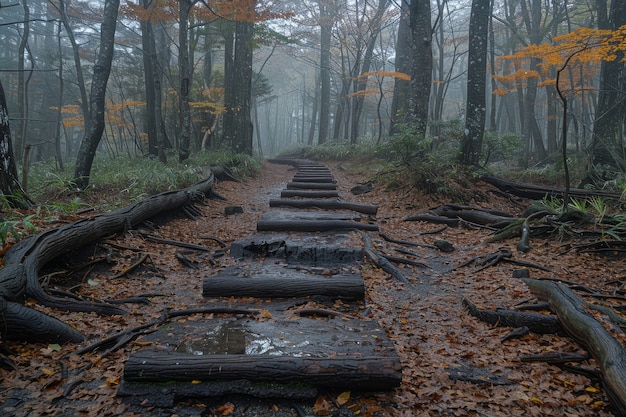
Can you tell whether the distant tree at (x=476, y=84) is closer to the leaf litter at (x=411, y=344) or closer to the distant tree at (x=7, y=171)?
the leaf litter at (x=411, y=344)

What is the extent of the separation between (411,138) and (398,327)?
6.84 meters

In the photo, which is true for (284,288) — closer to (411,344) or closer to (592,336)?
(411,344)

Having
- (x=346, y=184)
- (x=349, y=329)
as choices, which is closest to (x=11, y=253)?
(x=349, y=329)

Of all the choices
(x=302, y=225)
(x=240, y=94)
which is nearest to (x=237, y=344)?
(x=302, y=225)

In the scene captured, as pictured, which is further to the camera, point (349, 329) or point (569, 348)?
point (349, 329)

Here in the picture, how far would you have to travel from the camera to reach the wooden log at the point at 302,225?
6270mm

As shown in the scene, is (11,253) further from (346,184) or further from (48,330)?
(346,184)

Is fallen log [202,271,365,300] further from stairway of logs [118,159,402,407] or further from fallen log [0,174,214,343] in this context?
fallen log [0,174,214,343]

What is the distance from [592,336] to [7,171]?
7.03 meters

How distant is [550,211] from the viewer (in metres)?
6.14

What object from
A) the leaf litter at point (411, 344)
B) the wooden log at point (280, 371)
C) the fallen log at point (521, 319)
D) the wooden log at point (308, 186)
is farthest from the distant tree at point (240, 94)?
the wooden log at point (280, 371)

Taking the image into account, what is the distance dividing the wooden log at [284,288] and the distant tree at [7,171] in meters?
3.29

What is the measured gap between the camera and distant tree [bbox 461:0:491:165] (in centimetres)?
934

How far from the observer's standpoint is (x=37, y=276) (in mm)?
3430
